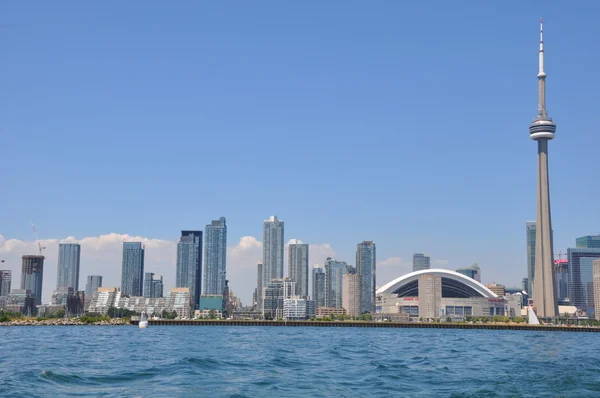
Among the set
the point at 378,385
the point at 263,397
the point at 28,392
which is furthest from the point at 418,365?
the point at 28,392

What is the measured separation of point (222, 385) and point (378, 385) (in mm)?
8238

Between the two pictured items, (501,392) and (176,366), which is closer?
(501,392)

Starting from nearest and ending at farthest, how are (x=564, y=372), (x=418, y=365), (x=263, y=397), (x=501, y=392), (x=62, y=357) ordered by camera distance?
(x=263, y=397), (x=501, y=392), (x=564, y=372), (x=418, y=365), (x=62, y=357)

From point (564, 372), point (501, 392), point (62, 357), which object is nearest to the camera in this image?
point (501, 392)

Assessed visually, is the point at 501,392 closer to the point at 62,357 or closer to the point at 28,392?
the point at 28,392

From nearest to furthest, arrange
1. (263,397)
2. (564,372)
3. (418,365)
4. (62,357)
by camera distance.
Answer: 1. (263,397)
2. (564,372)
3. (418,365)
4. (62,357)

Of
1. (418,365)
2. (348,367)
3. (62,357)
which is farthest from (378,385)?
(62,357)

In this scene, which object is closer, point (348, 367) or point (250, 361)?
point (348, 367)

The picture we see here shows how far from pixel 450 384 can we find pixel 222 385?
12.3 meters

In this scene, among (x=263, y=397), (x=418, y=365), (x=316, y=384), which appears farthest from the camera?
(x=418, y=365)

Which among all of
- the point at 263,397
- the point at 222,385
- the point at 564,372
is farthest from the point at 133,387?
the point at 564,372

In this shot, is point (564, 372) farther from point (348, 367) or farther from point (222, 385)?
point (222, 385)

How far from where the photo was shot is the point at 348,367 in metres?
46.4

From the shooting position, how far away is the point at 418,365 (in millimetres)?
49031
